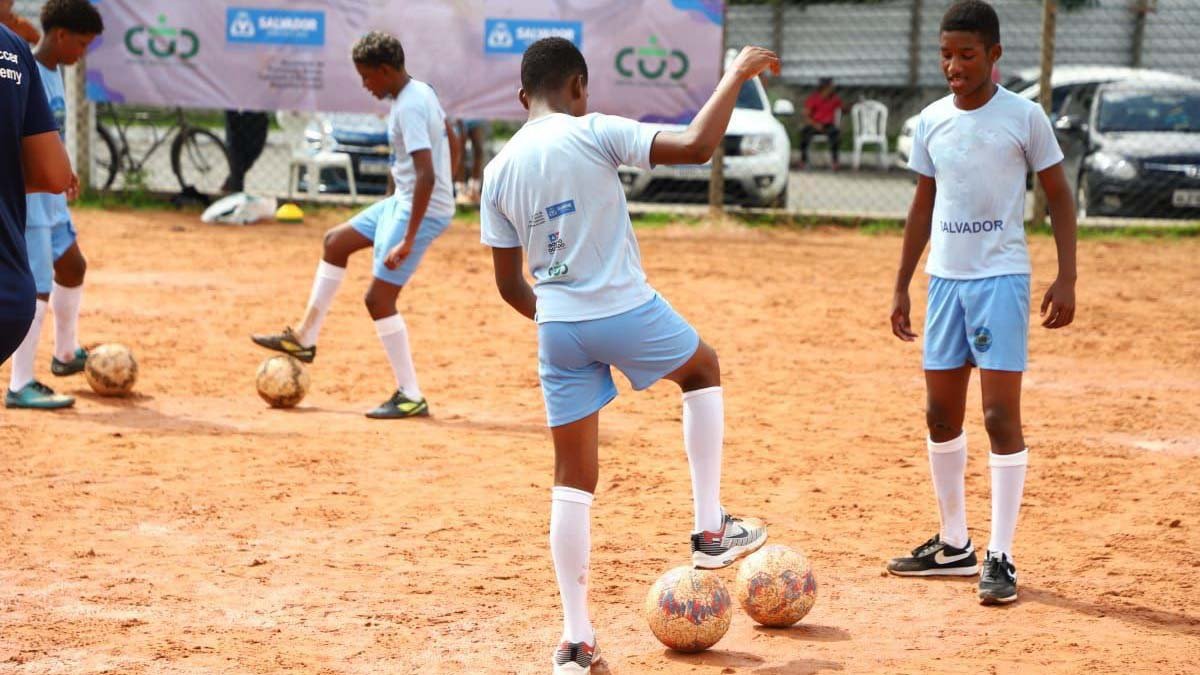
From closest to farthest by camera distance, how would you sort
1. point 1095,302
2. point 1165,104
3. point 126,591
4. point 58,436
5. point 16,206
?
point 16,206
point 126,591
point 58,436
point 1095,302
point 1165,104

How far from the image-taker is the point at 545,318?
451 cm

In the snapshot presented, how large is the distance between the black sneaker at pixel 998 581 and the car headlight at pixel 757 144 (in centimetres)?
1117

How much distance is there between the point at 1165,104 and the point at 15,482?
14.0 meters

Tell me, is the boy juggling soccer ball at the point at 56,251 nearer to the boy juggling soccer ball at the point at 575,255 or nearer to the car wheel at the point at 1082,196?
the boy juggling soccer ball at the point at 575,255

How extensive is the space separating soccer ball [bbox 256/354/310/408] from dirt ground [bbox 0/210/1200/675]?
16 centimetres

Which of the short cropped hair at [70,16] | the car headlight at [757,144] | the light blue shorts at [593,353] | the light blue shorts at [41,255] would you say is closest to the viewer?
the light blue shorts at [593,353]

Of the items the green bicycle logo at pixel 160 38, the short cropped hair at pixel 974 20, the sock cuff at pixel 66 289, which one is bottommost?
the sock cuff at pixel 66 289

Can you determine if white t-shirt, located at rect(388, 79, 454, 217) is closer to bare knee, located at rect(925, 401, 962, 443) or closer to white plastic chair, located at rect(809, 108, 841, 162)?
bare knee, located at rect(925, 401, 962, 443)

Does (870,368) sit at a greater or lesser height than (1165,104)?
lesser

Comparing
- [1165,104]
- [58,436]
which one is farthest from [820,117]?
→ [58,436]

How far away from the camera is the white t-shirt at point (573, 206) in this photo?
4.36 meters

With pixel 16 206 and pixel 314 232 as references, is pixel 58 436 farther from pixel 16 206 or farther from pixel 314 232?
pixel 314 232

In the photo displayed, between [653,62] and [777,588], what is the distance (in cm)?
1075

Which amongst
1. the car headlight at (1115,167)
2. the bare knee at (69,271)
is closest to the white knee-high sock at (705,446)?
the bare knee at (69,271)
